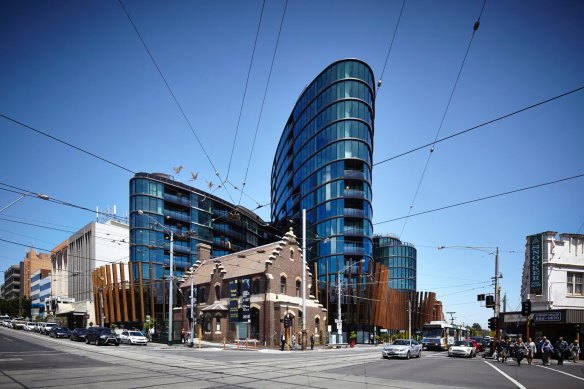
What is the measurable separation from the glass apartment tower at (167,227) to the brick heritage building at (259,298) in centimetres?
2854

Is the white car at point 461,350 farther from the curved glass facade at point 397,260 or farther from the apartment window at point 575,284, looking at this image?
the curved glass facade at point 397,260

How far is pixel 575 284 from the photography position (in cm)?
3753

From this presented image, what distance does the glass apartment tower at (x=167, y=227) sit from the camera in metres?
85.9

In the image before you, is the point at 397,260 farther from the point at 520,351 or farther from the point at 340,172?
the point at 520,351

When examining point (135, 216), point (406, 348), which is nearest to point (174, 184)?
point (135, 216)

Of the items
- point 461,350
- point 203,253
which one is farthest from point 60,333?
point 461,350

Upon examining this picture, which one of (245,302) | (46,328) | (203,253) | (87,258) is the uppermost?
(203,253)

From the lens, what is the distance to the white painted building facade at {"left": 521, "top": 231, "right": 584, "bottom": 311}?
36656mm

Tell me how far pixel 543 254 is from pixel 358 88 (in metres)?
50.8

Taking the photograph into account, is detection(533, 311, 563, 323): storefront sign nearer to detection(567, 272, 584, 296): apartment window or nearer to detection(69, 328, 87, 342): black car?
detection(567, 272, 584, 296): apartment window

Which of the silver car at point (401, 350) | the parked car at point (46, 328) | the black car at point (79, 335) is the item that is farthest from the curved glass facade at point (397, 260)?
the silver car at point (401, 350)

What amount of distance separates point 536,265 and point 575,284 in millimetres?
3619

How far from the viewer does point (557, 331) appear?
36219mm

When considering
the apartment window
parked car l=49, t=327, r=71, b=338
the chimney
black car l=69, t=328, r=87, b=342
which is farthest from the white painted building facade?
parked car l=49, t=327, r=71, b=338
